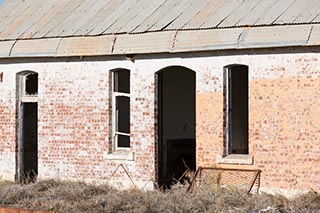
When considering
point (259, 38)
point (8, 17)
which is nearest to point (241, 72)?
point (259, 38)

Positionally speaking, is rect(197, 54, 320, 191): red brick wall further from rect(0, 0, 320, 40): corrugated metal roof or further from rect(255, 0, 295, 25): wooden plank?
rect(0, 0, 320, 40): corrugated metal roof

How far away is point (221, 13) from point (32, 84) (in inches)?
252

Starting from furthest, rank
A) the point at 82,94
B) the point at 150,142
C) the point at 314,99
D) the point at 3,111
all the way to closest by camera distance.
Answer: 1. the point at 3,111
2. the point at 82,94
3. the point at 150,142
4. the point at 314,99

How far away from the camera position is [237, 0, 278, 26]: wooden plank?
15719mm

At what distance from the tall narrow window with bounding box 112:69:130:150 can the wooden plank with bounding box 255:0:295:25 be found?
143 inches

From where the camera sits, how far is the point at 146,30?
17.1 m

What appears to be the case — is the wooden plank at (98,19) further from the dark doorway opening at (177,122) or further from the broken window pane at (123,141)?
the broken window pane at (123,141)

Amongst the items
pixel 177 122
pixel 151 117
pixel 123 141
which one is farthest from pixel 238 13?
pixel 123 141

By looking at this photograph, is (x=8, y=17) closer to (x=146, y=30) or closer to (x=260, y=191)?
(x=146, y=30)

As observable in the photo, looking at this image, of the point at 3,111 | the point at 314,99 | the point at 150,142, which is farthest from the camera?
the point at 3,111

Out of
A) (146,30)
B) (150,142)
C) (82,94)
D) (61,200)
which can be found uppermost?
(146,30)

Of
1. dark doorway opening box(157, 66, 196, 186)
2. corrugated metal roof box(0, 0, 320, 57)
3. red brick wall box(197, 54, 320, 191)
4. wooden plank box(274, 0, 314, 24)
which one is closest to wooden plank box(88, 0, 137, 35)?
corrugated metal roof box(0, 0, 320, 57)

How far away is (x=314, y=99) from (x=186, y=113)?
5794 millimetres

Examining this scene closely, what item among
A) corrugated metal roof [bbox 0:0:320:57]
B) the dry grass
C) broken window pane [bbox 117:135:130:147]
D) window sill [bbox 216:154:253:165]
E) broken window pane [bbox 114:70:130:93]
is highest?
corrugated metal roof [bbox 0:0:320:57]
